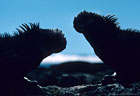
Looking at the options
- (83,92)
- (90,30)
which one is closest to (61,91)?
(83,92)

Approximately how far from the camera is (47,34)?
6.64 meters

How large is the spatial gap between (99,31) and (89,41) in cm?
37

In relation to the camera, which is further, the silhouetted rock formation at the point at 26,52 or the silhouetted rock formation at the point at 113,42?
the silhouetted rock formation at the point at 113,42

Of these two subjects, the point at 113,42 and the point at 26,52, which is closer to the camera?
the point at 26,52

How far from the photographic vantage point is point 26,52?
263 inches

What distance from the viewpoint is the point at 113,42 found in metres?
7.07

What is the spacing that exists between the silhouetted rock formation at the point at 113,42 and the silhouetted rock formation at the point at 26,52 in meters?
0.85

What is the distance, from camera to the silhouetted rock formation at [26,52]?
6.62m

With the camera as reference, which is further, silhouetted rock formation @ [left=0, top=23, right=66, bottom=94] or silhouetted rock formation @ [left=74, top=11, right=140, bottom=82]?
silhouetted rock formation @ [left=74, top=11, right=140, bottom=82]

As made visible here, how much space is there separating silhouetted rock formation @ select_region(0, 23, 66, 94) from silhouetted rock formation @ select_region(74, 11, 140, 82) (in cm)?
85

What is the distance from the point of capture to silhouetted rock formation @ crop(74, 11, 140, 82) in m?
6.93

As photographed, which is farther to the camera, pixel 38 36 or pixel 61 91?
pixel 61 91

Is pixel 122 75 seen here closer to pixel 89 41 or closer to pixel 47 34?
pixel 89 41

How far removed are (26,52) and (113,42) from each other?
2.14 metres
